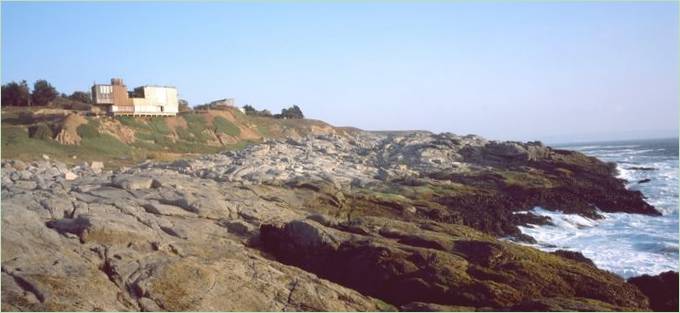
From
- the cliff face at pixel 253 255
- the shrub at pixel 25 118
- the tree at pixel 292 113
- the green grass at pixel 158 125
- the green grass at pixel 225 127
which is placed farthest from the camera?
the tree at pixel 292 113

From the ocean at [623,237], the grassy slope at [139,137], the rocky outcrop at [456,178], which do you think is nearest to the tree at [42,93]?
the grassy slope at [139,137]

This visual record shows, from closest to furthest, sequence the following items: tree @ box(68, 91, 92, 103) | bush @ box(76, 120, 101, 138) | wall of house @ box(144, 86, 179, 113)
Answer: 1. bush @ box(76, 120, 101, 138)
2. wall of house @ box(144, 86, 179, 113)
3. tree @ box(68, 91, 92, 103)

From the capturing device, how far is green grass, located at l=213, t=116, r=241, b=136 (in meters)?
55.7

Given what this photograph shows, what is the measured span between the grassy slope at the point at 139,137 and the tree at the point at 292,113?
24.2 m

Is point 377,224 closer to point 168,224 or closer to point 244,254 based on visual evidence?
point 244,254

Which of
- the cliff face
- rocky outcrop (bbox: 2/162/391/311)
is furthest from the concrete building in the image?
rocky outcrop (bbox: 2/162/391/311)

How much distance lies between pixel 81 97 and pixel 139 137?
1209 inches

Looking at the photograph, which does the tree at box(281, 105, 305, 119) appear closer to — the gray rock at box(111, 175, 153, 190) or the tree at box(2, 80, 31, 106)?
the tree at box(2, 80, 31, 106)

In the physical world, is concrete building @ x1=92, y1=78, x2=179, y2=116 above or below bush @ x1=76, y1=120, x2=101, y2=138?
above

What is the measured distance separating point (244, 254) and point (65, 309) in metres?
4.26

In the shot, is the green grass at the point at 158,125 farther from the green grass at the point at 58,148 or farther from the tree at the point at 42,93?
the tree at the point at 42,93

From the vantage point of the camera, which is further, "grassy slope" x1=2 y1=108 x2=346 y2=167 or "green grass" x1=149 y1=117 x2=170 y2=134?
"green grass" x1=149 y1=117 x2=170 y2=134

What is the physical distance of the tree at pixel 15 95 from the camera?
55.1 meters

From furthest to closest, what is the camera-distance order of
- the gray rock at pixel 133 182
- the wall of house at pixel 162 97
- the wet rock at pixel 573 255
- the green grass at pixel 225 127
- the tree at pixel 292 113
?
1. the tree at pixel 292 113
2. the green grass at pixel 225 127
3. the wall of house at pixel 162 97
4. the gray rock at pixel 133 182
5. the wet rock at pixel 573 255
